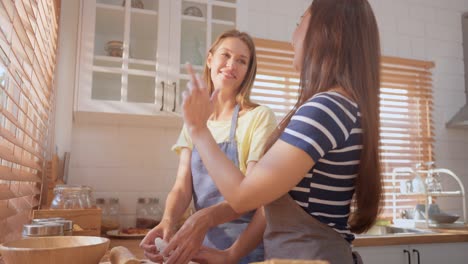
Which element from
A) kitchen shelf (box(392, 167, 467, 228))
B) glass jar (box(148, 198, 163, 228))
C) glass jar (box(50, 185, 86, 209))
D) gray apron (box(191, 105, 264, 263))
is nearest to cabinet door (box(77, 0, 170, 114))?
glass jar (box(148, 198, 163, 228))

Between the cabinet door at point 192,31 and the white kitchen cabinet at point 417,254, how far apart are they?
1.14 m

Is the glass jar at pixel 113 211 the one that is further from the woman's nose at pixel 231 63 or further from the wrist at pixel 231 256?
the wrist at pixel 231 256

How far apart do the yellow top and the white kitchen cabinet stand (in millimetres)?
966

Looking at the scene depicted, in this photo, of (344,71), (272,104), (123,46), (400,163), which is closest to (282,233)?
(344,71)

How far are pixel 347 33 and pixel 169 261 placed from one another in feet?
1.84

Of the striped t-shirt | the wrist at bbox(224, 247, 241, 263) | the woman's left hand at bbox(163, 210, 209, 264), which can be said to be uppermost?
the striped t-shirt

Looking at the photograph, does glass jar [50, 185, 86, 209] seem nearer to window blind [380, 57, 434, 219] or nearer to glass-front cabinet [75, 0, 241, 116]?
glass-front cabinet [75, 0, 241, 116]

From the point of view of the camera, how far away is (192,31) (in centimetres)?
211

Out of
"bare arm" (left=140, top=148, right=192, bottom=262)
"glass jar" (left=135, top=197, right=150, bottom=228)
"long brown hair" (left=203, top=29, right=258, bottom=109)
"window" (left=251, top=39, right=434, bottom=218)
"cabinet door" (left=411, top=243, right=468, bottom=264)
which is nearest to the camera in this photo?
"bare arm" (left=140, top=148, right=192, bottom=262)

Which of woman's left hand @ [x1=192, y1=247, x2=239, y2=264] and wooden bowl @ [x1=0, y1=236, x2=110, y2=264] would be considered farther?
woman's left hand @ [x1=192, y1=247, x2=239, y2=264]

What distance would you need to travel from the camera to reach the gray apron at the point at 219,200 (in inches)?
45.5

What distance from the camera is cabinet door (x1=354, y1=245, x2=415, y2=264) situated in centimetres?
192

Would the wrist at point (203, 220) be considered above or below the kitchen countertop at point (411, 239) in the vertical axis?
above

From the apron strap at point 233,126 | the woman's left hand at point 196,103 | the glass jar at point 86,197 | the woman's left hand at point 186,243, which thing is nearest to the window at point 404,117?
the apron strap at point 233,126
